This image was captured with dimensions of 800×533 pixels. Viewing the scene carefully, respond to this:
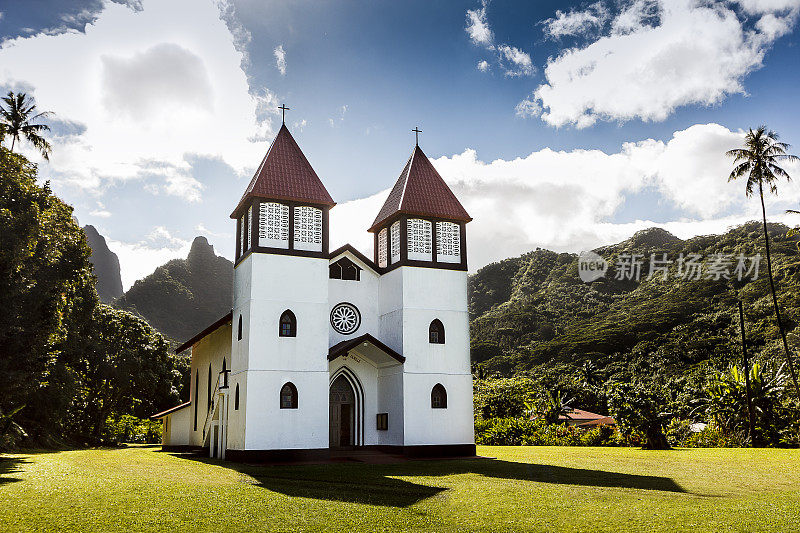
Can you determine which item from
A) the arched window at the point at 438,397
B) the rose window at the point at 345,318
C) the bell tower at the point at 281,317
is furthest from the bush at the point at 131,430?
Result: the arched window at the point at 438,397

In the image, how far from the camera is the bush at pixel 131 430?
42125mm

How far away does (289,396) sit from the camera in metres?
22.1

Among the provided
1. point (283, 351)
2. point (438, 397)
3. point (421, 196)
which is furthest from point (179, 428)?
point (421, 196)

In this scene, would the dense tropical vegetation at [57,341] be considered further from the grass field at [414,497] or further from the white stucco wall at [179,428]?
the white stucco wall at [179,428]

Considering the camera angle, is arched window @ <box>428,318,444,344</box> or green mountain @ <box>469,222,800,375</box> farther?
green mountain @ <box>469,222,800,375</box>

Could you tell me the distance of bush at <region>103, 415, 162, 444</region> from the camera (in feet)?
138

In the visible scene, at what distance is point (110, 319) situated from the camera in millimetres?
38969

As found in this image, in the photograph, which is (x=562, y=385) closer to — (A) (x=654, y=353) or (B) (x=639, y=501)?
(A) (x=654, y=353)

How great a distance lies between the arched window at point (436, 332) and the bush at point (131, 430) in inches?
995

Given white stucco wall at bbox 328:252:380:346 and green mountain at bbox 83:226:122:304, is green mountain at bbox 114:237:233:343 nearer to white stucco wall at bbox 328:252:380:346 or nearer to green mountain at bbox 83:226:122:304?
green mountain at bbox 83:226:122:304

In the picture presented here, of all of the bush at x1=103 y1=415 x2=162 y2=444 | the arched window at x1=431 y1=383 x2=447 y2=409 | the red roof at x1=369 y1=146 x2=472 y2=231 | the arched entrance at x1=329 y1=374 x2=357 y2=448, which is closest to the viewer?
the arched window at x1=431 y1=383 x2=447 y2=409

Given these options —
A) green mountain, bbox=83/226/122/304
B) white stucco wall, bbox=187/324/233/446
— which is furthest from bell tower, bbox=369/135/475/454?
green mountain, bbox=83/226/122/304

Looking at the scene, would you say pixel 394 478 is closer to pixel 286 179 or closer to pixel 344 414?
pixel 344 414

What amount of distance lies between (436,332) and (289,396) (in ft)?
18.6
